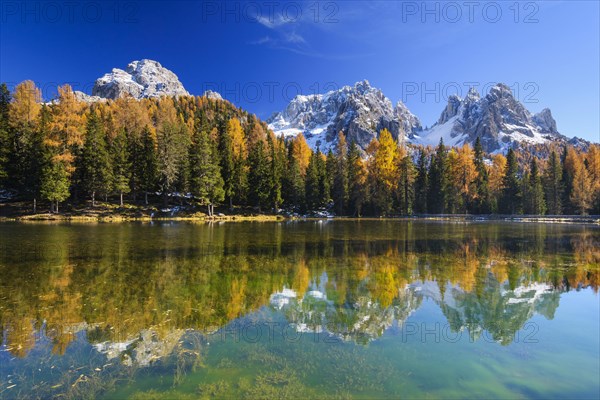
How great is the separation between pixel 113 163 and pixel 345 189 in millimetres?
47217

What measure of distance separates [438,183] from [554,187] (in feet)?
103

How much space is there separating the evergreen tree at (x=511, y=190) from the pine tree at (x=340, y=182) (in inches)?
1659

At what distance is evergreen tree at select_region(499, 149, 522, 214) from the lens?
8344 centimetres

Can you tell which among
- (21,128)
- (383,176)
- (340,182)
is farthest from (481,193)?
(21,128)

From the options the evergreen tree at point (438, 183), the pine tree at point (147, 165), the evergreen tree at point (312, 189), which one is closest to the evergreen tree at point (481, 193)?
the evergreen tree at point (438, 183)

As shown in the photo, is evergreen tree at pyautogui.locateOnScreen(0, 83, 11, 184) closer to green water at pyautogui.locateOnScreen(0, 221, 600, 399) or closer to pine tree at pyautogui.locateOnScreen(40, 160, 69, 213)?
pine tree at pyautogui.locateOnScreen(40, 160, 69, 213)

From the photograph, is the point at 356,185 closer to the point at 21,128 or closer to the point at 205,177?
the point at 205,177

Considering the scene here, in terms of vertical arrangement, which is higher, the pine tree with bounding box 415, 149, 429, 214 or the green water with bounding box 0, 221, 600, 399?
the pine tree with bounding box 415, 149, 429, 214

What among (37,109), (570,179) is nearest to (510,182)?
(570,179)

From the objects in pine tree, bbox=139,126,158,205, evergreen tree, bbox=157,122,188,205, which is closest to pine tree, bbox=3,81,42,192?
pine tree, bbox=139,126,158,205

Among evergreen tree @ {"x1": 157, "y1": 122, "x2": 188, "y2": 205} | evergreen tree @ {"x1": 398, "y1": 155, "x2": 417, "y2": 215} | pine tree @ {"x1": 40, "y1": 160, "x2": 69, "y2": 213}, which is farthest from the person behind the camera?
evergreen tree @ {"x1": 398, "y1": 155, "x2": 417, "y2": 215}

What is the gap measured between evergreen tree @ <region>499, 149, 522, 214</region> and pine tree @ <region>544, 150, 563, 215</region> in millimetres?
8829

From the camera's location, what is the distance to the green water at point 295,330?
599 cm

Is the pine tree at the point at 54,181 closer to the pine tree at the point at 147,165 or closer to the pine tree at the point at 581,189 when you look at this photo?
the pine tree at the point at 147,165
